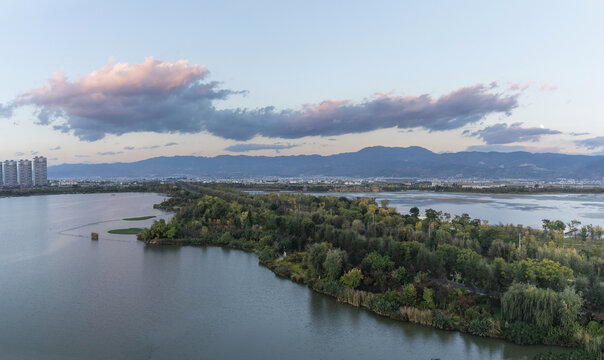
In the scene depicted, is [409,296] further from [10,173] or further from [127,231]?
[10,173]

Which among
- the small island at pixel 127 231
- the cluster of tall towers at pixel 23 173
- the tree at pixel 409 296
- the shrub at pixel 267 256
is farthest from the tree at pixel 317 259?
the cluster of tall towers at pixel 23 173

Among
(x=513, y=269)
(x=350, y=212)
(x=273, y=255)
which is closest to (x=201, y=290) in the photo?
(x=273, y=255)

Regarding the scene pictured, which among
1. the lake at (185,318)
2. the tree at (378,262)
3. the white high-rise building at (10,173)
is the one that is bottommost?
the lake at (185,318)

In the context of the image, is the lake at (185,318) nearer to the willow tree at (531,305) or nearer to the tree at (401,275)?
the willow tree at (531,305)

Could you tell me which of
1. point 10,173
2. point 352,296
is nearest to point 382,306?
point 352,296

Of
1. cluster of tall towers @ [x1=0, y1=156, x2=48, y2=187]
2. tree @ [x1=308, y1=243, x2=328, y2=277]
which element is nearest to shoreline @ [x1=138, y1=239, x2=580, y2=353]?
tree @ [x1=308, y1=243, x2=328, y2=277]

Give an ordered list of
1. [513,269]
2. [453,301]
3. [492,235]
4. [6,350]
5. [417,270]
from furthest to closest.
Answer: [492,235] → [417,270] → [513,269] → [453,301] → [6,350]

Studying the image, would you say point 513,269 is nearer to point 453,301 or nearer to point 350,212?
point 453,301

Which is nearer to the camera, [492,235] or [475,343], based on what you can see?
[475,343]
